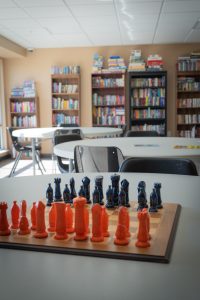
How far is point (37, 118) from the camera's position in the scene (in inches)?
311

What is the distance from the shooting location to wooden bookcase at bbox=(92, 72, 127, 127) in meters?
7.52

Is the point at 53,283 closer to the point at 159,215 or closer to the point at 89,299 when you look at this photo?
the point at 89,299

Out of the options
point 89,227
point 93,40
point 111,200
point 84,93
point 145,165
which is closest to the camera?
point 89,227

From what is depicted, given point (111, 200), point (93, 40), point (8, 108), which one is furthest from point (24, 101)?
point (111, 200)

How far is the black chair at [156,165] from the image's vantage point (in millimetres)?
1872

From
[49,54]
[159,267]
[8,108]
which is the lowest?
[159,267]

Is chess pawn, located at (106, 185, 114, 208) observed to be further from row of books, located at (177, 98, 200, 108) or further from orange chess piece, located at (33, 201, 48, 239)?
row of books, located at (177, 98, 200, 108)

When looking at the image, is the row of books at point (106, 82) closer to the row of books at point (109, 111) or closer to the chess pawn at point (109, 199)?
the row of books at point (109, 111)

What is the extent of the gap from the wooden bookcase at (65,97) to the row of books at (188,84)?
2.19 m

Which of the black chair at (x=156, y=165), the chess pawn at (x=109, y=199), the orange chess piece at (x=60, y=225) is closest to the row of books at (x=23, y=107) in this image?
the black chair at (x=156, y=165)

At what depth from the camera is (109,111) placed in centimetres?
766

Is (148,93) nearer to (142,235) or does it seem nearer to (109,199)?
(109,199)

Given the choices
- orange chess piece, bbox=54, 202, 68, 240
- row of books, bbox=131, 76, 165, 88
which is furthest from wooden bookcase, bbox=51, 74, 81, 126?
orange chess piece, bbox=54, 202, 68, 240

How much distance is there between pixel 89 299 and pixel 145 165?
1342 millimetres
